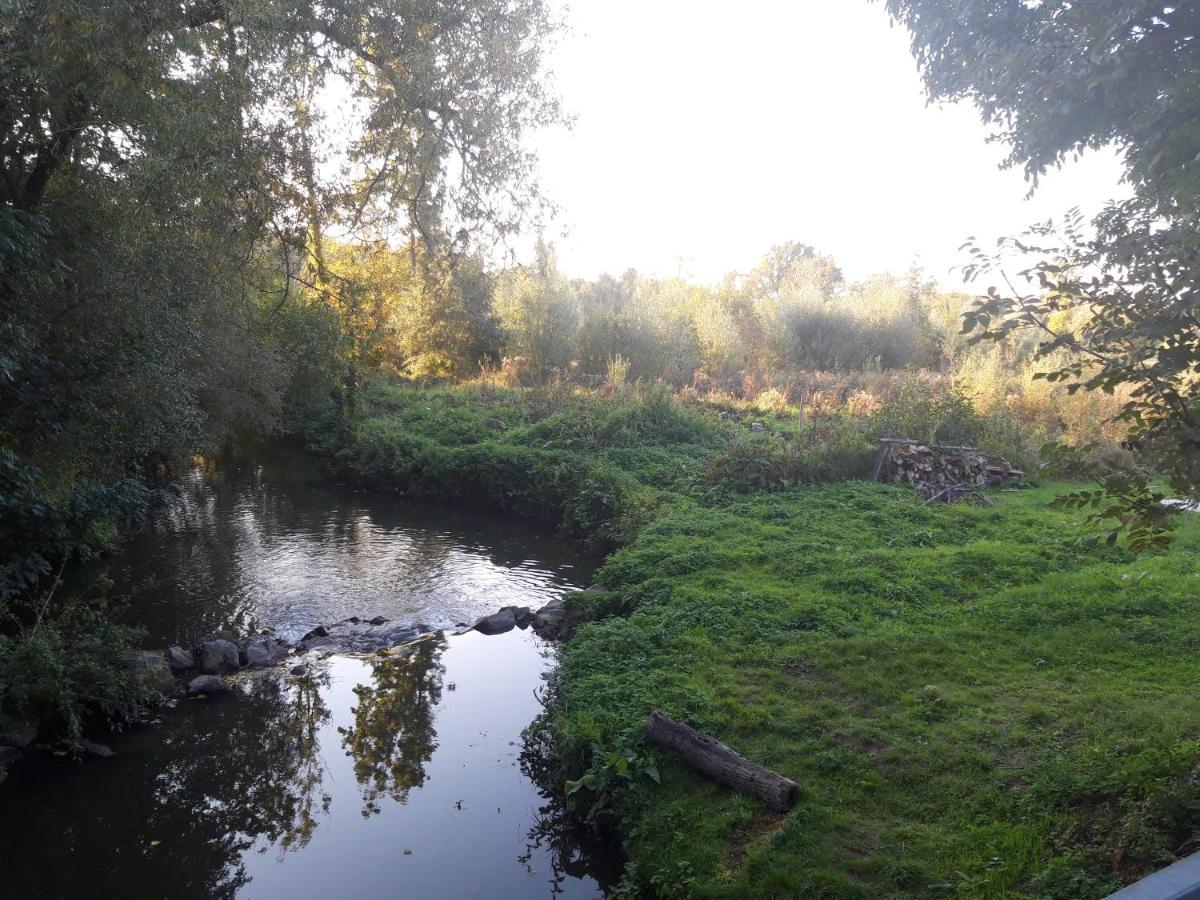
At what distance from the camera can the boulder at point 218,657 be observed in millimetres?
8828

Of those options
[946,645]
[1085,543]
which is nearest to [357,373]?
[946,645]

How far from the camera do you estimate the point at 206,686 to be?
8375mm

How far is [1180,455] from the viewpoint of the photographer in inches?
150

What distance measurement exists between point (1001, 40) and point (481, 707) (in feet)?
23.9

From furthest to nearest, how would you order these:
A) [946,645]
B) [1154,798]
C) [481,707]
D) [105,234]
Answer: [105,234]
[481,707]
[946,645]
[1154,798]

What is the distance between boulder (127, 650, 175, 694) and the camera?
25.7 feet

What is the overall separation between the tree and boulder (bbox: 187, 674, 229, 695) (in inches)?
305

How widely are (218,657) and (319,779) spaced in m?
2.62

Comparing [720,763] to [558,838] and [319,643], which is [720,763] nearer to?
[558,838]

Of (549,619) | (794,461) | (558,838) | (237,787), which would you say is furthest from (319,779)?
(794,461)

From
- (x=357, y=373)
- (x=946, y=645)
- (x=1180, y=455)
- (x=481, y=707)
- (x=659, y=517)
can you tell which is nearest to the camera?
(x=1180, y=455)

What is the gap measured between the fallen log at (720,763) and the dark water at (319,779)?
0.91 meters

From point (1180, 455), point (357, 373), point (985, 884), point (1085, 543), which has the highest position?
point (357, 373)

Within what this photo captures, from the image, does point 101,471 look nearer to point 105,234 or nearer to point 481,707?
point 105,234
